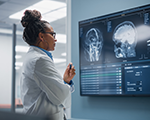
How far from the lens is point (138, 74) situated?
183 centimetres

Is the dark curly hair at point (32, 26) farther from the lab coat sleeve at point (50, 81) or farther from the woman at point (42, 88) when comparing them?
the lab coat sleeve at point (50, 81)

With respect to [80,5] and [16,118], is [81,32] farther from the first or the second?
[16,118]

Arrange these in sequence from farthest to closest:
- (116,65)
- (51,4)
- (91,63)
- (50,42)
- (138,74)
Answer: (51,4), (91,63), (116,65), (138,74), (50,42)

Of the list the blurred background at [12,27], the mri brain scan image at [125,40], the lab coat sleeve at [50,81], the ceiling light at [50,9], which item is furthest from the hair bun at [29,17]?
the ceiling light at [50,9]

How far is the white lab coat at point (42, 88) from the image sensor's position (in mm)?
1254

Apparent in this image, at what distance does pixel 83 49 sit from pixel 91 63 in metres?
0.19

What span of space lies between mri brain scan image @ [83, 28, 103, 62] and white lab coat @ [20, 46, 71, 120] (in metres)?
0.96

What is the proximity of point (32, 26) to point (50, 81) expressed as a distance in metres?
0.42

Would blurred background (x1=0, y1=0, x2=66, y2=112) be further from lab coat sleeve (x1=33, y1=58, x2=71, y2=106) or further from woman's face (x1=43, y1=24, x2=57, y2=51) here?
lab coat sleeve (x1=33, y1=58, x2=71, y2=106)

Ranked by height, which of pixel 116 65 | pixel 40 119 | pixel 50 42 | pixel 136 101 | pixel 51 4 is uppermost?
pixel 51 4

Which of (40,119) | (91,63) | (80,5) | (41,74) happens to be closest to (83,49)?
(91,63)

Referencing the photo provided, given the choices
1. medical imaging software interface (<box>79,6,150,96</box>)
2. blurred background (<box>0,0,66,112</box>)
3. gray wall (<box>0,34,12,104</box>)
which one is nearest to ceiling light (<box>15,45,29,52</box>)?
blurred background (<box>0,0,66,112</box>)

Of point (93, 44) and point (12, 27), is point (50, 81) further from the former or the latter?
point (12, 27)

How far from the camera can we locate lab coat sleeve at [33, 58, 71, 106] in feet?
4.10
